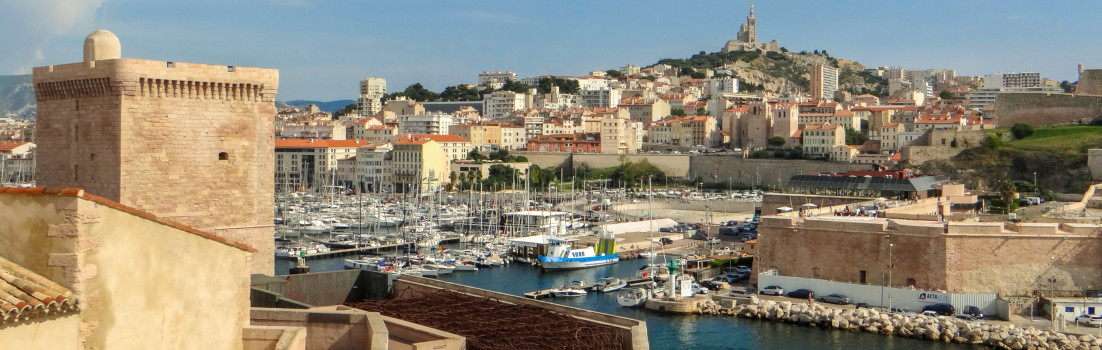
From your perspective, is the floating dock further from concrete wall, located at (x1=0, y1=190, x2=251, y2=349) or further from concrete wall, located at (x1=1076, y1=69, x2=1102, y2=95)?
concrete wall, located at (x1=1076, y1=69, x2=1102, y2=95)

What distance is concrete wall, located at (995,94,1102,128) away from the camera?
161ft

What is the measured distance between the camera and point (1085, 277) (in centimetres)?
2067

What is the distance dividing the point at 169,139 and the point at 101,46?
0.92 metres

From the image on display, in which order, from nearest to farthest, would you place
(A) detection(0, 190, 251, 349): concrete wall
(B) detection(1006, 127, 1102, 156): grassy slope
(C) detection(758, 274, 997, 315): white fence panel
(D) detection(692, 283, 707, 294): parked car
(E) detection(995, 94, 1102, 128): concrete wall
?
(A) detection(0, 190, 251, 349): concrete wall → (C) detection(758, 274, 997, 315): white fence panel → (D) detection(692, 283, 707, 294): parked car → (B) detection(1006, 127, 1102, 156): grassy slope → (E) detection(995, 94, 1102, 128): concrete wall

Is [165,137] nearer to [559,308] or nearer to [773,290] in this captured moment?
[559,308]

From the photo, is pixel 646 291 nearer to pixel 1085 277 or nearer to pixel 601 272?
pixel 601 272

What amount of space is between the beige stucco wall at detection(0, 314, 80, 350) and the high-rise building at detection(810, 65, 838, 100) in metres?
90.8

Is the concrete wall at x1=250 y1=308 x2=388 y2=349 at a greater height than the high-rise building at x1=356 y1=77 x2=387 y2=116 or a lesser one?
lesser

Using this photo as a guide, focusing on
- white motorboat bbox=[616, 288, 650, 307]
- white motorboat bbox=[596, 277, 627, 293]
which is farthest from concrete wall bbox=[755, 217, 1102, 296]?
white motorboat bbox=[596, 277, 627, 293]

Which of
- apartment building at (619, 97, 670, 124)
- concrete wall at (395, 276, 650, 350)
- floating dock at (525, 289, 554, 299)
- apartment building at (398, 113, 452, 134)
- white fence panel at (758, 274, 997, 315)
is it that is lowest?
floating dock at (525, 289, 554, 299)

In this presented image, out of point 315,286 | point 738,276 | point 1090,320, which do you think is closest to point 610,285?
point 738,276

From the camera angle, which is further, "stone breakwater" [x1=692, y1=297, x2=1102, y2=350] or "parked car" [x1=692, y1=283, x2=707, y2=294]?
"parked car" [x1=692, y1=283, x2=707, y2=294]

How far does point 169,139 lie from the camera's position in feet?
27.3

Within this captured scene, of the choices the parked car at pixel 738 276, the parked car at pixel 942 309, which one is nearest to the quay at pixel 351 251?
the parked car at pixel 738 276
